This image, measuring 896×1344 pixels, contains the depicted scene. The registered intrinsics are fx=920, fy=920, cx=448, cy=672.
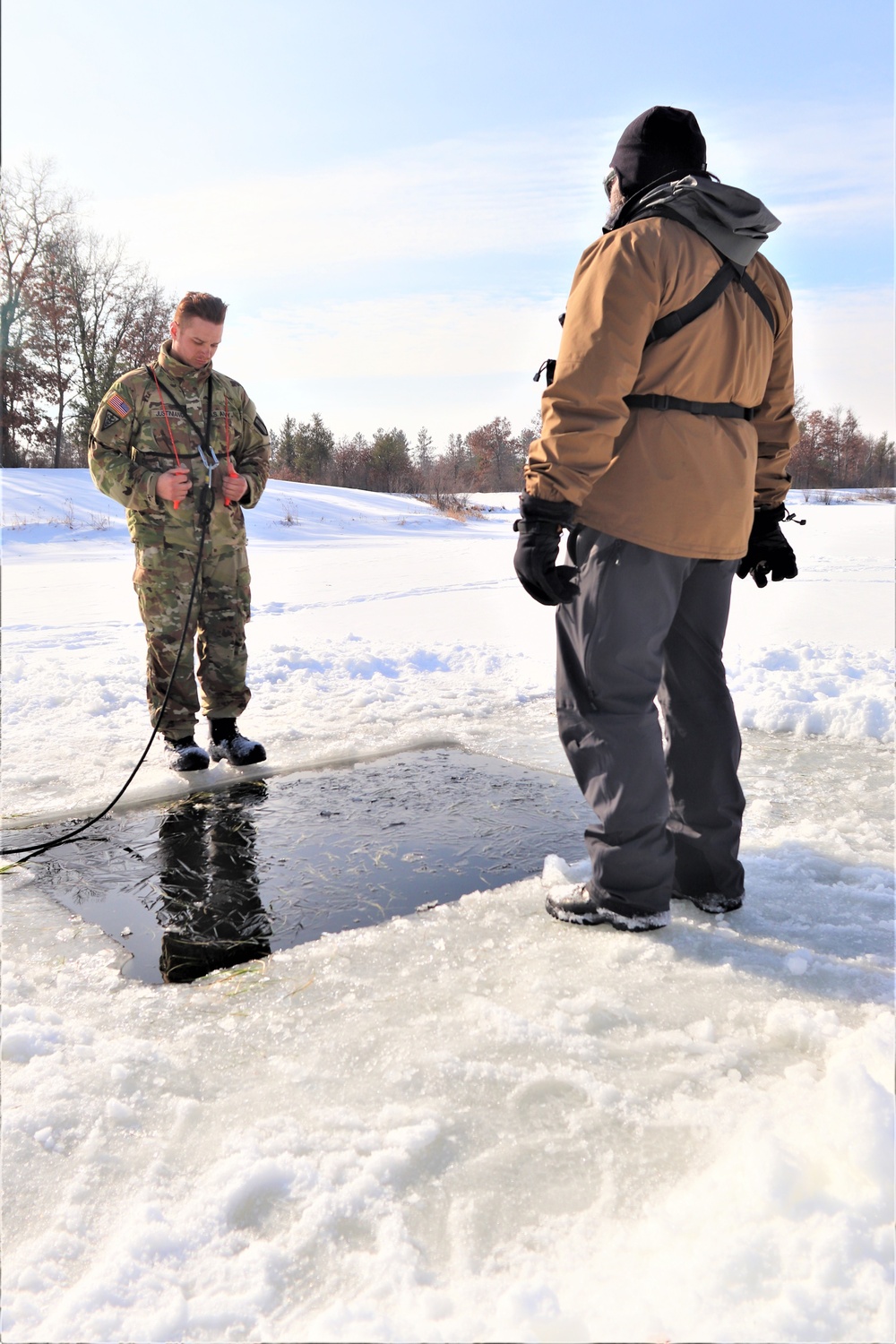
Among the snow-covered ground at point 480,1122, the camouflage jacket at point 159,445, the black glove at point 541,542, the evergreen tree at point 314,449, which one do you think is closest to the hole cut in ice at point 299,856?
the snow-covered ground at point 480,1122

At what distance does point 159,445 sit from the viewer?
413 cm

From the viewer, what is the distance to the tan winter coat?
2.25m

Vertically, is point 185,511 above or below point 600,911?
above

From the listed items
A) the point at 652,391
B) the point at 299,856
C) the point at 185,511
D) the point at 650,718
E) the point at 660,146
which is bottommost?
the point at 299,856

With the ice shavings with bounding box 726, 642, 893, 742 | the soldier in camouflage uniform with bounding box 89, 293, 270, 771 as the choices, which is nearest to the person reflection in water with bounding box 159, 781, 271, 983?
the soldier in camouflage uniform with bounding box 89, 293, 270, 771

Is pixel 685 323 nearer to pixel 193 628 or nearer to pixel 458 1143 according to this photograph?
pixel 458 1143

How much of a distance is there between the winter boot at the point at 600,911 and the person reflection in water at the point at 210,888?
84 cm

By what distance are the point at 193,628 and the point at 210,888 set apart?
5.70 ft

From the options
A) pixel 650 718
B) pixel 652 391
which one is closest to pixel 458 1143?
pixel 650 718

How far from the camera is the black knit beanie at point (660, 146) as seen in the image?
8.00 feet

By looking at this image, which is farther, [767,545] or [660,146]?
[767,545]

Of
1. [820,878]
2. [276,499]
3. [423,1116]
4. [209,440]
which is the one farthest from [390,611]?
[276,499]

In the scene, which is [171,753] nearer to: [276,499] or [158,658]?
[158,658]

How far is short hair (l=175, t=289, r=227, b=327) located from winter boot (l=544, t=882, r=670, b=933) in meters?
2.90
